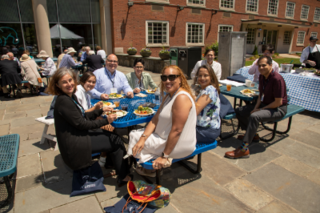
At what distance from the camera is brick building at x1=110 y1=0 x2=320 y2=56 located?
50.2 ft

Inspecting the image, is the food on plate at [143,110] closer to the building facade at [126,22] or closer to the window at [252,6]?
the building facade at [126,22]

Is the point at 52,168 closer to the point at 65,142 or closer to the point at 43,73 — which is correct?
the point at 65,142

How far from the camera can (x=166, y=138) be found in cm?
241

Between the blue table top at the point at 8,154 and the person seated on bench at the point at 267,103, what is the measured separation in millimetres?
2878

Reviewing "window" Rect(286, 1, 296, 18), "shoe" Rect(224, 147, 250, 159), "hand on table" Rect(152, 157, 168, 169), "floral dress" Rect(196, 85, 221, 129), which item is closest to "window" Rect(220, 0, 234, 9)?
"window" Rect(286, 1, 296, 18)

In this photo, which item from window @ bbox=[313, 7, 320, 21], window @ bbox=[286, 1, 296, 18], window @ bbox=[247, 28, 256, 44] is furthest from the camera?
window @ bbox=[313, 7, 320, 21]

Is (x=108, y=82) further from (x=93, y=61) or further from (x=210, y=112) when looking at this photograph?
(x=93, y=61)

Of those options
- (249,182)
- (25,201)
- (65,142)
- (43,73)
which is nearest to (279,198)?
Result: (249,182)

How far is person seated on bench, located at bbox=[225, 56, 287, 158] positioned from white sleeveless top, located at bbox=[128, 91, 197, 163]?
4.35 ft

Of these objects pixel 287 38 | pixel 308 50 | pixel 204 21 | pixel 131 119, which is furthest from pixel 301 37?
pixel 131 119

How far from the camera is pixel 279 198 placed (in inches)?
98.1

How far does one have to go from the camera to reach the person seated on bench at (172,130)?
2246mm

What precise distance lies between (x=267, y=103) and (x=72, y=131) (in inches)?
124

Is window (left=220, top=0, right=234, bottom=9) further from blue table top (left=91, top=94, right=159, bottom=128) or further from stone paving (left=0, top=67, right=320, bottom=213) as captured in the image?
blue table top (left=91, top=94, right=159, bottom=128)
